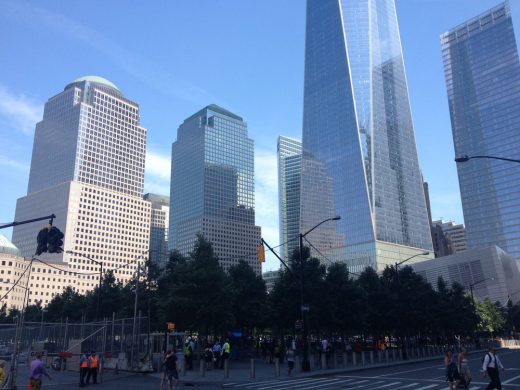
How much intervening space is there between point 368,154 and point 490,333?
82052 mm

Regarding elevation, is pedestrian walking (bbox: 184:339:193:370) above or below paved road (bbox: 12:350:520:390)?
above

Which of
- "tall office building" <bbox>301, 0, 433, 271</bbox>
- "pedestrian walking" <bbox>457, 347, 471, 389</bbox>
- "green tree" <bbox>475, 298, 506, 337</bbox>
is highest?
"tall office building" <bbox>301, 0, 433, 271</bbox>

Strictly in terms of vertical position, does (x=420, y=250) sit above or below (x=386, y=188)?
below

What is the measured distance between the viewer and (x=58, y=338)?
34.0m

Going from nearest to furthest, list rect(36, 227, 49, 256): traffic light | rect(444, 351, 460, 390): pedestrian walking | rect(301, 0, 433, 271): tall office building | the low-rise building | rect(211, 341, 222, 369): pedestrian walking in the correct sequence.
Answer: rect(36, 227, 49, 256): traffic light → rect(444, 351, 460, 390): pedestrian walking → rect(211, 341, 222, 369): pedestrian walking → the low-rise building → rect(301, 0, 433, 271): tall office building

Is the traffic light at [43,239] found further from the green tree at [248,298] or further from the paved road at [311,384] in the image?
the green tree at [248,298]

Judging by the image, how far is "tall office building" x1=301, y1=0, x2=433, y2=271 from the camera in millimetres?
173875

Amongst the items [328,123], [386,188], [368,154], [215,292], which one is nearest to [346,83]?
[328,123]

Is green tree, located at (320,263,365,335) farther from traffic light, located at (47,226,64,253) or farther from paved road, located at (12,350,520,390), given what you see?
traffic light, located at (47,226,64,253)

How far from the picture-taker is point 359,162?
173m

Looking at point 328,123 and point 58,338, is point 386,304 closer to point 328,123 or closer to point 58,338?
point 58,338

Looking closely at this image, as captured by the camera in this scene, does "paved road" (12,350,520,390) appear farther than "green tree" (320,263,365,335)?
No

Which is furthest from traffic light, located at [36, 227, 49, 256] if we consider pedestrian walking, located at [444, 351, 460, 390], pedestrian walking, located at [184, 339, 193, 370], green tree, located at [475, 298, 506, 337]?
green tree, located at [475, 298, 506, 337]

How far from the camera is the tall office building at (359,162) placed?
6845 inches
